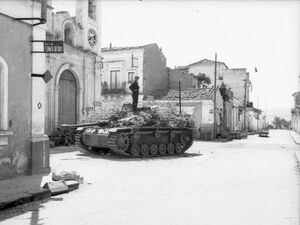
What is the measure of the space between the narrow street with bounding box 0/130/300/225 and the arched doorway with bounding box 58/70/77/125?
30.6 feet

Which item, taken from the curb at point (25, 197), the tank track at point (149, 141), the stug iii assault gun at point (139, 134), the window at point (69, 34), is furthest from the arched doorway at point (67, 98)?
the curb at point (25, 197)

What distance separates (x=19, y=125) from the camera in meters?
8.55

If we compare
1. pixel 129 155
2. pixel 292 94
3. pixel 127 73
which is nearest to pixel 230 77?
pixel 292 94

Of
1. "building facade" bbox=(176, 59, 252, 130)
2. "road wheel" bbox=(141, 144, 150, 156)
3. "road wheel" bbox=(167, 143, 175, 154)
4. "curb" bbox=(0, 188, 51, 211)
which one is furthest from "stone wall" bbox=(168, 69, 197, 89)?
"curb" bbox=(0, 188, 51, 211)

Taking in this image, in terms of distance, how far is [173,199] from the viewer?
6441 millimetres

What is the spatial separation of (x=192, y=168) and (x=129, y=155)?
3.63m

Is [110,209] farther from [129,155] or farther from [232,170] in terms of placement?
[129,155]

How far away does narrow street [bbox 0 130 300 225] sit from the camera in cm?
519

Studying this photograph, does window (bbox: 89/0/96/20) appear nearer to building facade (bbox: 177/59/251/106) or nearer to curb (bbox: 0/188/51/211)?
curb (bbox: 0/188/51/211)

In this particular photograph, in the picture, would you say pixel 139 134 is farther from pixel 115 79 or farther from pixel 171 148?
pixel 115 79

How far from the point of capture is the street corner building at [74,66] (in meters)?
18.3

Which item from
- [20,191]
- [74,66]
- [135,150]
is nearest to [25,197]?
[20,191]

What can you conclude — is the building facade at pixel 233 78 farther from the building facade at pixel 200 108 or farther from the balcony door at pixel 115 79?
the balcony door at pixel 115 79

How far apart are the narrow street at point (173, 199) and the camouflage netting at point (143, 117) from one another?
12.7 feet
